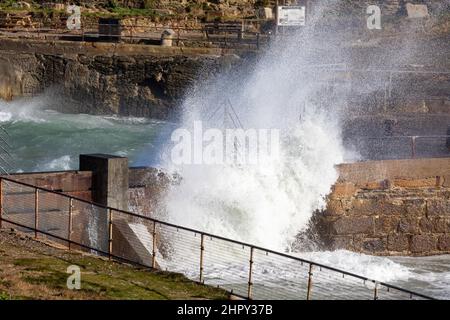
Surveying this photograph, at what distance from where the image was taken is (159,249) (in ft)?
63.9

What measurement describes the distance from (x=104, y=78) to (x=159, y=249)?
18.8 m

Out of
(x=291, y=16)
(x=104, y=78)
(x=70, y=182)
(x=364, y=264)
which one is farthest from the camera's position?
(x=291, y=16)

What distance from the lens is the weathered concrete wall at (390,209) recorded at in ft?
75.9

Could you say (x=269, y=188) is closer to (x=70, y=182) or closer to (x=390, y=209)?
(x=390, y=209)

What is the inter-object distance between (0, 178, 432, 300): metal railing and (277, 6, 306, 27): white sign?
25207mm

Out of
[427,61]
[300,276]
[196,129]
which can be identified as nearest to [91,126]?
[196,129]

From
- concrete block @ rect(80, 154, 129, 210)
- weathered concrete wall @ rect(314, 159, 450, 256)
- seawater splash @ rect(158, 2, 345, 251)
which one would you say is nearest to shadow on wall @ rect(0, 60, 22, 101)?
seawater splash @ rect(158, 2, 345, 251)

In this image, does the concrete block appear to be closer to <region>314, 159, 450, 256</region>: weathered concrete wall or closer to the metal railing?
the metal railing

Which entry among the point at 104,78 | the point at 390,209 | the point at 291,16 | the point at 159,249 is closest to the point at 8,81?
the point at 104,78

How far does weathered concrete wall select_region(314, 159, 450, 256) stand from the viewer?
23125 millimetres

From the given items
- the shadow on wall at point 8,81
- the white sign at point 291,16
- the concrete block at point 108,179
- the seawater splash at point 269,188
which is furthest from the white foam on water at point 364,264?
the white sign at point 291,16

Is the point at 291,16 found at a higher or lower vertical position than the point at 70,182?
higher

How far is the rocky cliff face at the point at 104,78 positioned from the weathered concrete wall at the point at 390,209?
595 inches
